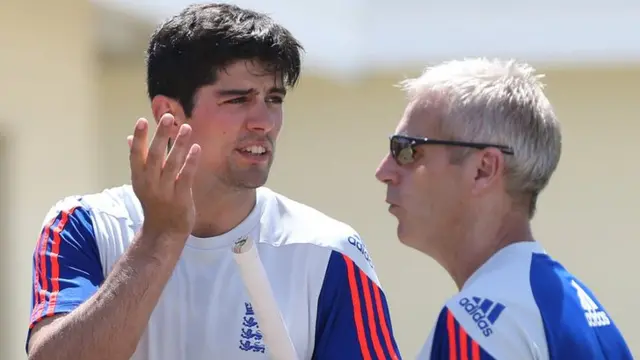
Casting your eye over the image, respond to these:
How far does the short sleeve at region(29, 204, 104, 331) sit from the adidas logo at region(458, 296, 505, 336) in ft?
3.50

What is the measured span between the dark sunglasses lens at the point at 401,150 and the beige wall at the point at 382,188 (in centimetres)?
615

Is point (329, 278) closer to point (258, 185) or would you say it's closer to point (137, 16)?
point (258, 185)

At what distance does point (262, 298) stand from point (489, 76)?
2.57ft

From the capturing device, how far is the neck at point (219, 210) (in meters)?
2.96

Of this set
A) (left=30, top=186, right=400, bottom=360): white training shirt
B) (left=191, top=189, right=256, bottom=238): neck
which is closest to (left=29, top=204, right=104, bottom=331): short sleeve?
(left=30, top=186, right=400, bottom=360): white training shirt

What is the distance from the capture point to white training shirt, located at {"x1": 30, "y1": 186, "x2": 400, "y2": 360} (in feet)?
9.15

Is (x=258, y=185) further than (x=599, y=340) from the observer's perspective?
Yes

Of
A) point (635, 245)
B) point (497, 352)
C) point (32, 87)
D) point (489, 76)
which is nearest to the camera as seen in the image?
point (497, 352)

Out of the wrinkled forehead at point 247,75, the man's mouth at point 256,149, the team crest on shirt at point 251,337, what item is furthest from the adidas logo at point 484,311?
the wrinkled forehead at point 247,75

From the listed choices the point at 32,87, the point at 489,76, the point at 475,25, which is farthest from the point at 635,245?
the point at 489,76

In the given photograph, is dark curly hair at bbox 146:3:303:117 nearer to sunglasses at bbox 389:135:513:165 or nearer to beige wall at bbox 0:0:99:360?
sunglasses at bbox 389:135:513:165

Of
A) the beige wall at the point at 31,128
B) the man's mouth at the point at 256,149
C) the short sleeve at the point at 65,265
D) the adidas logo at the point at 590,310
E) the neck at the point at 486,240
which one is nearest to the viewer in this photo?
the adidas logo at the point at 590,310

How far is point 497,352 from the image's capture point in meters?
1.98

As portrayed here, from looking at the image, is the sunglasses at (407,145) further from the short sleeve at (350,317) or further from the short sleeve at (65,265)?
the short sleeve at (65,265)
